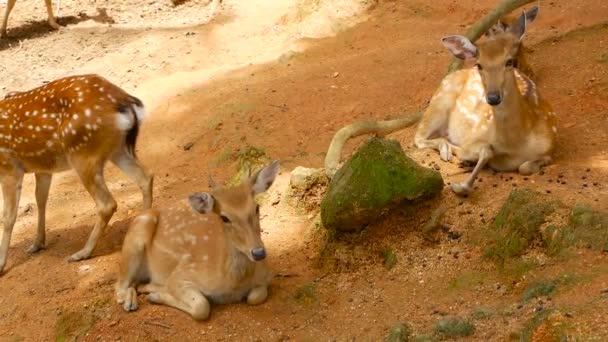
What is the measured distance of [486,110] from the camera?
7.01 metres

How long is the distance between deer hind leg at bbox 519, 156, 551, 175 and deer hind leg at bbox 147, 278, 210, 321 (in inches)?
108

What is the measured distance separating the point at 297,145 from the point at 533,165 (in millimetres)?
2979

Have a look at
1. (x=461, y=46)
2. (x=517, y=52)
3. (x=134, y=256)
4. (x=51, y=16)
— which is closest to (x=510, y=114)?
(x=461, y=46)

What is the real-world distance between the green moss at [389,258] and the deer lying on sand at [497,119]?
686 millimetres

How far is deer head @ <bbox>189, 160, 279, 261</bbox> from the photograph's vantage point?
554 cm

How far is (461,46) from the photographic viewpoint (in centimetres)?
657

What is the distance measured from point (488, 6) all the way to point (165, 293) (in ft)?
25.6

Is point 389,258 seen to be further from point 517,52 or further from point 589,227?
point 517,52

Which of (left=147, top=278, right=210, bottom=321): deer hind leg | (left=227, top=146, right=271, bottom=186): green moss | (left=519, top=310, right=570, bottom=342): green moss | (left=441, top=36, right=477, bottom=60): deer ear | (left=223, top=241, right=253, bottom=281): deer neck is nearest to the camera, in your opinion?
(left=519, top=310, right=570, bottom=342): green moss

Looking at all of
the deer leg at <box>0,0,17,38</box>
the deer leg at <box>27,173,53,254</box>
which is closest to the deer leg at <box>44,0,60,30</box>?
the deer leg at <box>0,0,17,38</box>

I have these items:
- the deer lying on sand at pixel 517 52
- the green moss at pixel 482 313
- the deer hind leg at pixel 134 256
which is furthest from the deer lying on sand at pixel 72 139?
the deer lying on sand at pixel 517 52

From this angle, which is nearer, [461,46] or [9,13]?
[461,46]

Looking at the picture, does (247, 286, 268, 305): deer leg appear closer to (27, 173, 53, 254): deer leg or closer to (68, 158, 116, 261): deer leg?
(68, 158, 116, 261): deer leg

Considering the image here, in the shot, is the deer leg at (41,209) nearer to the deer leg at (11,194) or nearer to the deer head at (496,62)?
the deer leg at (11,194)
